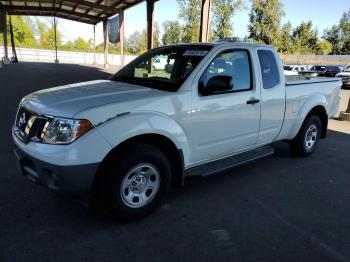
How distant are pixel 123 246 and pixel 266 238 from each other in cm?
140

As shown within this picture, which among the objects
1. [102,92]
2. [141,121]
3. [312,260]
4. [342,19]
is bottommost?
[312,260]

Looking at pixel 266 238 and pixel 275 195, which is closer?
pixel 266 238

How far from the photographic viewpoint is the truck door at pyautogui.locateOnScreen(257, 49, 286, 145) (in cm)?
475

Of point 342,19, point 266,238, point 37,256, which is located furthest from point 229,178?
point 342,19

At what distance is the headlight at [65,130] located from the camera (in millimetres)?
3057

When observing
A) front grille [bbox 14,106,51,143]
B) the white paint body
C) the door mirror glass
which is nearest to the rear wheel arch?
the white paint body

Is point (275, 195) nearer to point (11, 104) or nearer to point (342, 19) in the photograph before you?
point (11, 104)

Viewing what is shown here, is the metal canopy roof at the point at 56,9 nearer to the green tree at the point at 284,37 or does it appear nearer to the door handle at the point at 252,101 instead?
the door handle at the point at 252,101

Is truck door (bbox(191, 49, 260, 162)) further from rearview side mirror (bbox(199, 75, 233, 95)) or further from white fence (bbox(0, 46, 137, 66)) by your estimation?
white fence (bbox(0, 46, 137, 66))

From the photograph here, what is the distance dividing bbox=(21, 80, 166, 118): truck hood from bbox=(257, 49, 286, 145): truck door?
5.67 ft

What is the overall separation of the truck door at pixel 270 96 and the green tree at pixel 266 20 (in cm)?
4871

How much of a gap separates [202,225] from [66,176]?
1494 mm

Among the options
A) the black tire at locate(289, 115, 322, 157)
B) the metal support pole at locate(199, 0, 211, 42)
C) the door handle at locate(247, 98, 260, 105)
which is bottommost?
the black tire at locate(289, 115, 322, 157)

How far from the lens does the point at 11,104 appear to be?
10.1 m
